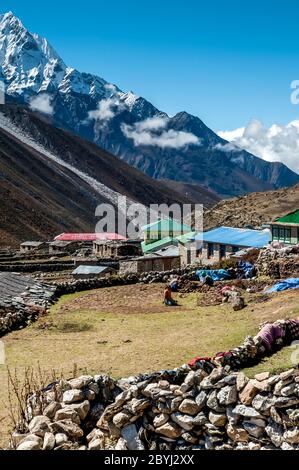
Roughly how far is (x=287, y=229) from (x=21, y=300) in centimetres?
2574

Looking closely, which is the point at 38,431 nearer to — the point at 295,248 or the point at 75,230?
the point at 295,248

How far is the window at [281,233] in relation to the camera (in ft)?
154

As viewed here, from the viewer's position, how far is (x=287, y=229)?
47.0 m

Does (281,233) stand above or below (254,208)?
below

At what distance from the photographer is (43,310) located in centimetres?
2789

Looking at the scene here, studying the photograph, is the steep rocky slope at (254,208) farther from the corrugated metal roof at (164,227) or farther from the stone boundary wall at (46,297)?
the stone boundary wall at (46,297)

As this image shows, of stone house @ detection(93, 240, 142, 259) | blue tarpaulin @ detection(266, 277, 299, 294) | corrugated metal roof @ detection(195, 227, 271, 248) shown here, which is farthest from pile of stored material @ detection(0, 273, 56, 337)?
stone house @ detection(93, 240, 142, 259)

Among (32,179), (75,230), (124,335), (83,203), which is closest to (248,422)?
(124,335)

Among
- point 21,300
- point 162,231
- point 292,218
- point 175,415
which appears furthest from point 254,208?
point 175,415

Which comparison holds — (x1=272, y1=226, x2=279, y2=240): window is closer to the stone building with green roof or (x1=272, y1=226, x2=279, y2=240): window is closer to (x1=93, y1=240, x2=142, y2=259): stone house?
the stone building with green roof

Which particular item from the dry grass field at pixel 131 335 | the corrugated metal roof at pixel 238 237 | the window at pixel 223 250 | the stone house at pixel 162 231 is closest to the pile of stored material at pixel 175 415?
the dry grass field at pixel 131 335

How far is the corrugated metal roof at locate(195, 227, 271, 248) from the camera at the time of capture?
162 ft

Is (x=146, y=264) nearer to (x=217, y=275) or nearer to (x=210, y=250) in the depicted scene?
(x=210, y=250)
